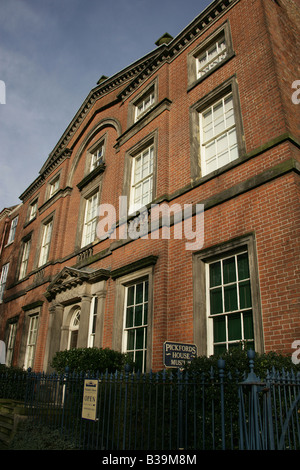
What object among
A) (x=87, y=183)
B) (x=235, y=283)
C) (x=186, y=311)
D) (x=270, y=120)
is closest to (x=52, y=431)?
(x=186, y=311)

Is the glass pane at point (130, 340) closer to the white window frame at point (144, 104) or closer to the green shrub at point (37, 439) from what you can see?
the green shrub at point (37, 439)

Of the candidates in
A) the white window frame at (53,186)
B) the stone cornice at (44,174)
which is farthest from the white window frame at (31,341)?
the stone cornice at (44,174)

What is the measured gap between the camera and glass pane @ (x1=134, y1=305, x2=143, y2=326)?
9.34 m

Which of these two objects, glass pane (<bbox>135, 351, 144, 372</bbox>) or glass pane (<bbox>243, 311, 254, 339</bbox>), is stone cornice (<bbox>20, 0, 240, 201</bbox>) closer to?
glass pane (<bbox>243, 311, 254, 339</bbox>)

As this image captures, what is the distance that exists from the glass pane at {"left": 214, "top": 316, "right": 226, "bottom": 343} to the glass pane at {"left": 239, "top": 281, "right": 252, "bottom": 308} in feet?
2.05

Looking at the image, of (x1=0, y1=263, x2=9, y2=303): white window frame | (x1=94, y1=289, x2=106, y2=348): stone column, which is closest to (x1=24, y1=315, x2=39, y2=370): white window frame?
(x1=94, y1=289, x2=106, y2=348): stone column

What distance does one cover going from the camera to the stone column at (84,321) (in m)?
11.1

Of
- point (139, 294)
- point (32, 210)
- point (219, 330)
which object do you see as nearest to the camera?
point (219, 330)

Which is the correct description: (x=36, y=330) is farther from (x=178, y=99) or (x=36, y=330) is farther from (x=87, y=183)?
(x=178, y=99)

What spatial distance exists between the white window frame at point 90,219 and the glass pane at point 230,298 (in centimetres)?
710

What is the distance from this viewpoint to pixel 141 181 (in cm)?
1132

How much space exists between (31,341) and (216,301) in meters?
11.0

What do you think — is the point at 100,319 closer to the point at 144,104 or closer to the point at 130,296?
the point at 130,296

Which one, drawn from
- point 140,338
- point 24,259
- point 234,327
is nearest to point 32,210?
point 24,259
